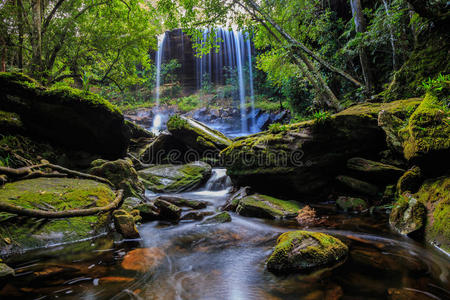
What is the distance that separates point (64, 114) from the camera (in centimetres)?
657

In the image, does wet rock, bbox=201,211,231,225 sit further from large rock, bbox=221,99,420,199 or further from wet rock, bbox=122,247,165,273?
large rock, bbox=221,99,420,199

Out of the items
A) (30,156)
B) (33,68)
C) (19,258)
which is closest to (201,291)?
(19,258)

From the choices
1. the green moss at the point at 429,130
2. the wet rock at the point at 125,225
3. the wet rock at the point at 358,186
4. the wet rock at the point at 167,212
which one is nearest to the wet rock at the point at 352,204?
the wet rock at the point at 358,186

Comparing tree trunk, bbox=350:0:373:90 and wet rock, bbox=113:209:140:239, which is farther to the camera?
tree trunk, bbox=350:0:373:90

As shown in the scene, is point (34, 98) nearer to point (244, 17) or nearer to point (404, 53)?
point (244, 17)

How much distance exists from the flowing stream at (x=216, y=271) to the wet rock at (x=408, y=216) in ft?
0.58

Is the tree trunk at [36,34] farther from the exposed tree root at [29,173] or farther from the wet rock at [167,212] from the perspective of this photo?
the wet rock at [167,212]

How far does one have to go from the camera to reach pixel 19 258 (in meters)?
2.69

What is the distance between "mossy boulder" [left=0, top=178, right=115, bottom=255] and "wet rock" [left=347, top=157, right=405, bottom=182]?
18.0 ft

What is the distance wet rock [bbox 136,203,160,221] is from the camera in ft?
15.4

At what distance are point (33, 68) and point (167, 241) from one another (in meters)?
9.39

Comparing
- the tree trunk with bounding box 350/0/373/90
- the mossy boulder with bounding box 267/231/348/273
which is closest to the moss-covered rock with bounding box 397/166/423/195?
the mossy boulder with bounding box 267/231/348/273

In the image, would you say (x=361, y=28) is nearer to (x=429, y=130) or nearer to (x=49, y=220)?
(x=429, y=130)

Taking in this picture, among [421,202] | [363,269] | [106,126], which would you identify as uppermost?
[106,126]
